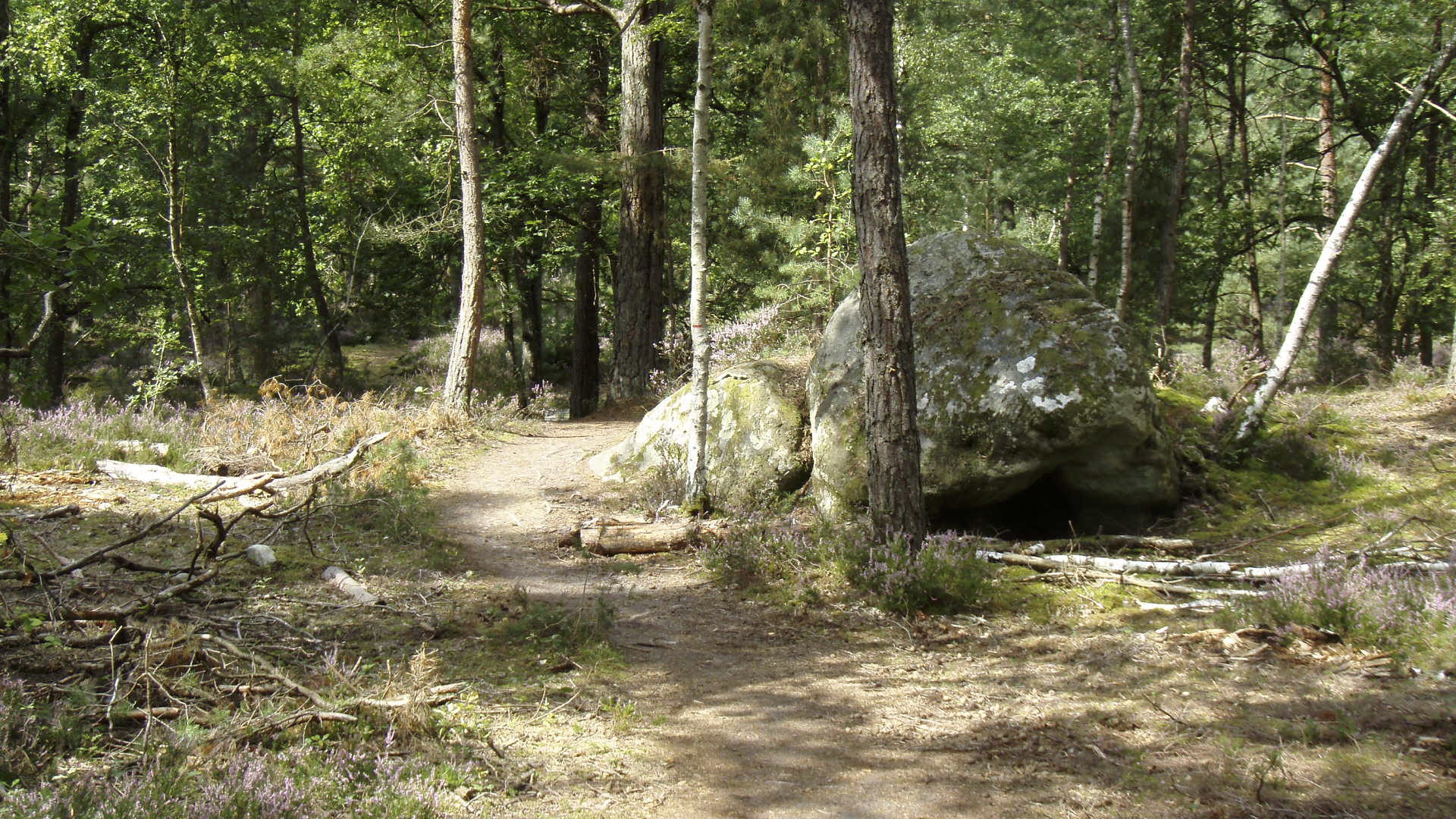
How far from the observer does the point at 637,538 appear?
8.12 meters

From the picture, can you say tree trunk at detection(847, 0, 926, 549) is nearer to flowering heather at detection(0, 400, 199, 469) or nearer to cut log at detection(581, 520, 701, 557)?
cut log at detection(581, 520, 701, 557)

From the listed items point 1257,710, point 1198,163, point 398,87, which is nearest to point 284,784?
Result: point 1257,710

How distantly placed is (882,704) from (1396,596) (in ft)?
9.40

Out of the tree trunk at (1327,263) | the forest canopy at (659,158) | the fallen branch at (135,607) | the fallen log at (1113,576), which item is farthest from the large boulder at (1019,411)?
the fallen branch at (135,607)

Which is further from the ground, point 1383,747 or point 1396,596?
point 1396,596

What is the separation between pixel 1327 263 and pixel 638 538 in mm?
7379

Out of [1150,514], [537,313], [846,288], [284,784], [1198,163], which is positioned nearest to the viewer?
[284,784]

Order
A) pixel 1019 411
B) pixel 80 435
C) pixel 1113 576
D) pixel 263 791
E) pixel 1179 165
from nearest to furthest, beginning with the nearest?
pixel 263 791 → pixel 1113 576 → pixel 1019 411 → pixel 80 435 → pixel 1179 165

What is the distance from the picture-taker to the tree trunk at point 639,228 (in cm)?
1430

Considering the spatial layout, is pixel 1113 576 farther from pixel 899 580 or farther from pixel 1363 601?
pixel 1363 601

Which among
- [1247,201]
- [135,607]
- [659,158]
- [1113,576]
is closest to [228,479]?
[135,607]

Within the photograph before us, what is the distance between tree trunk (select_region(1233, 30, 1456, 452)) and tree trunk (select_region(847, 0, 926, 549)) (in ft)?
14.7

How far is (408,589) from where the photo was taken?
6461 millimetres

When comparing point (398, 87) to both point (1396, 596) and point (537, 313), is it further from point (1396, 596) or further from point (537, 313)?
point (1396, 596)
